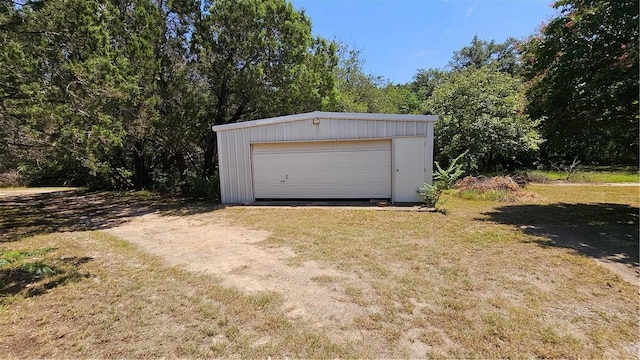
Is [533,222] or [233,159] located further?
[233,159]

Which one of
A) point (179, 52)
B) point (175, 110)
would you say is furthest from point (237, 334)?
point (179, 52)

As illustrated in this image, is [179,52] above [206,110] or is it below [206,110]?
above

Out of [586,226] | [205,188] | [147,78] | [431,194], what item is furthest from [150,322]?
[147,78]

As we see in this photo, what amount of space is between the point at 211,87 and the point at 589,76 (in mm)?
11166

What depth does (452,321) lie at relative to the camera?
285 centimetres

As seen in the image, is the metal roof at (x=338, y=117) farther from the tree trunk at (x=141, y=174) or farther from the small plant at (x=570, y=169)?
the small plant at (x=570, y=169)

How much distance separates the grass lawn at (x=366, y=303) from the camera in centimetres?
254

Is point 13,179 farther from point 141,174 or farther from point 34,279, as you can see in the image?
point 34,279

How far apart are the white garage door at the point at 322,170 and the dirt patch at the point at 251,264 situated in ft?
9.43

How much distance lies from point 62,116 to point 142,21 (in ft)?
15.9

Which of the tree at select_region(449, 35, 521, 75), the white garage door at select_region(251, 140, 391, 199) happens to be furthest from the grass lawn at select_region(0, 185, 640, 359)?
the tree at select_region(449, 35, 521, 75)

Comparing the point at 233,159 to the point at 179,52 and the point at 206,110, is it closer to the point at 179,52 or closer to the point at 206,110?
the point at 206,110

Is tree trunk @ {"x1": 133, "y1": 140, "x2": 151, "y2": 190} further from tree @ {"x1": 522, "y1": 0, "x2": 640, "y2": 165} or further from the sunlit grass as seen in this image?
the sunlit grass

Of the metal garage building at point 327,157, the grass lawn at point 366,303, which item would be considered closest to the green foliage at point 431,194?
the metal garage building at point 327,157
